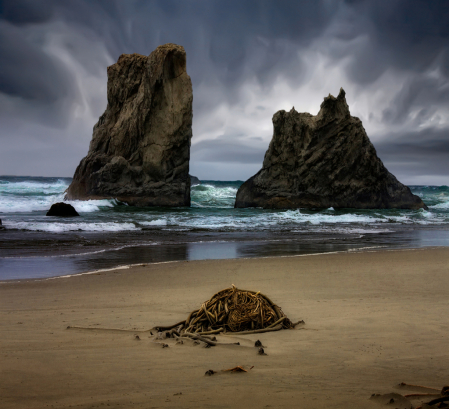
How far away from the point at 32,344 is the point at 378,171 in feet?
112

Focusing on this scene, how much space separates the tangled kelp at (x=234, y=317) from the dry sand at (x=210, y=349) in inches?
8.2

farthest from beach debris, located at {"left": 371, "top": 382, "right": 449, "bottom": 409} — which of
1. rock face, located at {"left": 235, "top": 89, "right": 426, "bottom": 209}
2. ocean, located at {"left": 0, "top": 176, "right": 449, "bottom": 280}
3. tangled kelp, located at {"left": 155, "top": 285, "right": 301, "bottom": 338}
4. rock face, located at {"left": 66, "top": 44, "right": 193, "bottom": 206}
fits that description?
rock face, located at {"left": 235, "top": 89, "right": 426, "bottom": 209}

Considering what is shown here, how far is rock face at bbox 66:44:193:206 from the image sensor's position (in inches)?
1252

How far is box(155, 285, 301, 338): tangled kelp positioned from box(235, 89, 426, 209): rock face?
28.9 metres

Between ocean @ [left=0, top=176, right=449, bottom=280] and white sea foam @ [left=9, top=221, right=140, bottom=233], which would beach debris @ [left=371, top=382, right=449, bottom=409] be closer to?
ocean @ [left=0, top=176, right=449, bottom=280]

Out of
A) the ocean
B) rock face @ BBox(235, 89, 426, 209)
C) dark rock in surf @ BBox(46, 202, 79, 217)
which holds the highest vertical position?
rock face @ BBox(235, 89, 426, 209)

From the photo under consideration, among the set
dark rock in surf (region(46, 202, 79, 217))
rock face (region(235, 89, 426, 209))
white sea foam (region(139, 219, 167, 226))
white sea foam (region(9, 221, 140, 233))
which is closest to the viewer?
white sea foam (region(9, 221, 140, 233))

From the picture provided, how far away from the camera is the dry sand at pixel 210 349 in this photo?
2.45 metres

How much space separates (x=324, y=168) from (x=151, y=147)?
14573 millimetres

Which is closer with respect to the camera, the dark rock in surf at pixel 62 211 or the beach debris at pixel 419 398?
the beach debris at pixel 419 398

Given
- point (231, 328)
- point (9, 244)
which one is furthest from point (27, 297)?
point (9, 244)

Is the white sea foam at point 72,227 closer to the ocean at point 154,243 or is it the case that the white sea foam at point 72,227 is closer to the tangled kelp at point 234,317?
the ocean at point 154,243

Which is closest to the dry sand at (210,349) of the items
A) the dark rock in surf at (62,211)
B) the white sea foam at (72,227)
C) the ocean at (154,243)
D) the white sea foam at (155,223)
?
the ocean at (154,243)

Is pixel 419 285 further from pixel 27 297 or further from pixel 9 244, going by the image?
pixel 9 244
